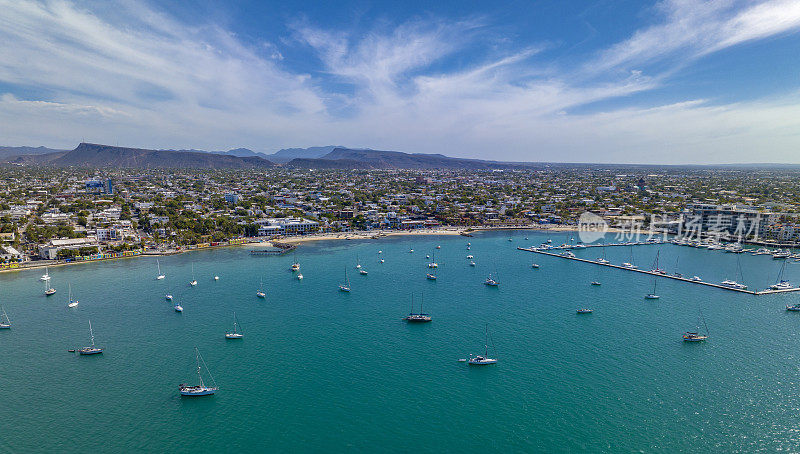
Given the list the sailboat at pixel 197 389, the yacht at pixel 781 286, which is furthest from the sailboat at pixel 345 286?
the yacht at pixel 781 286

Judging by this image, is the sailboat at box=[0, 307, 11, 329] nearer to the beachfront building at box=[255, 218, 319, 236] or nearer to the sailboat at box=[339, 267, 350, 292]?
the sailboat at box=[339, 267, 350, 292]

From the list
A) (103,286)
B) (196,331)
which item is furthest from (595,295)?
(103,286)

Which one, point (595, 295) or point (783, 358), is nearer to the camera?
point (783, 358)

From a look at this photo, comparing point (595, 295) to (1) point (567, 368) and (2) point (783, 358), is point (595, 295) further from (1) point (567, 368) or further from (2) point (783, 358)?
(1) point (567, 368)

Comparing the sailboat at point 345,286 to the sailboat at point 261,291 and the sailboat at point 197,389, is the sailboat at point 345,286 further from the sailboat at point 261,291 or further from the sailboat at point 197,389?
the sailboat at point 197,389

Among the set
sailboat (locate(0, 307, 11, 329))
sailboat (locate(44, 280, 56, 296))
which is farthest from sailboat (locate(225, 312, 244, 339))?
sailboat (locate(44, 280, 56, 296))

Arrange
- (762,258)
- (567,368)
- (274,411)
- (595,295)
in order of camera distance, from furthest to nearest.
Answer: (762,258) → (595,295) → (567,368) → (274,411)

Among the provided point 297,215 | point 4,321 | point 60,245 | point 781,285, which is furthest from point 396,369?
point 297,215

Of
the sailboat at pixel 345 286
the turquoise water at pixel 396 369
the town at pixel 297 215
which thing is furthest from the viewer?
the town at pixel 297 215

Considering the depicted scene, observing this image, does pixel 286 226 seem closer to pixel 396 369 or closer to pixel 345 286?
pixel 345 286
